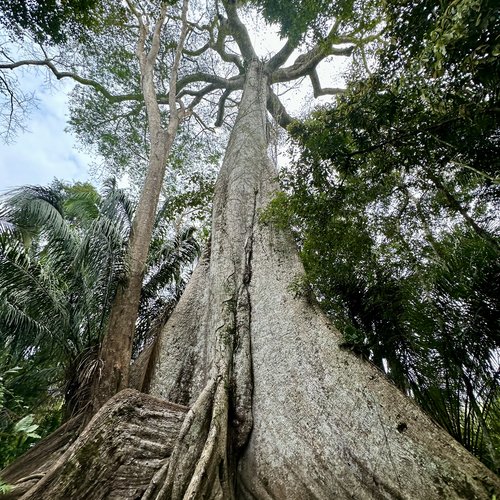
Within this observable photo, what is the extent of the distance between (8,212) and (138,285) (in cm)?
220

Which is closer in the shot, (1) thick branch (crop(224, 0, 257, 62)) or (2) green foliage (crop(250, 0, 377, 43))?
(2) green foliage (crop(250, 0, 377, 43))

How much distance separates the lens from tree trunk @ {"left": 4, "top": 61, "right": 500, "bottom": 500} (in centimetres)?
143

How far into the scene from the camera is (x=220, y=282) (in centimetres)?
304

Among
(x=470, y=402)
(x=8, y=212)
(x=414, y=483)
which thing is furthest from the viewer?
(x=8, y=212)

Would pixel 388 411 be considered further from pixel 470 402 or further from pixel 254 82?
pixel 254 82

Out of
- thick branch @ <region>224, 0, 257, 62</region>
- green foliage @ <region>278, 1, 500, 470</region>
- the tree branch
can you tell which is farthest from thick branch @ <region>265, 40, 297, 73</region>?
green foliage @ <region>278, 1, 500, 470</region>

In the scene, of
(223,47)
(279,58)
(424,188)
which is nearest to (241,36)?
(223,47)

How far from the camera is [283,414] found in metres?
1.89

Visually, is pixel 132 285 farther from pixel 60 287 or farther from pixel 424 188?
pixel 424 188

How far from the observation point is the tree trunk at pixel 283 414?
56.4 inches

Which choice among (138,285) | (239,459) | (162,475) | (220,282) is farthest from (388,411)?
(138,285)

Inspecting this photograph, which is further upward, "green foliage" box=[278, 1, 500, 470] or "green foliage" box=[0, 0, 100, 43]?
"green foliage" box=[0, 0, 100, 43]

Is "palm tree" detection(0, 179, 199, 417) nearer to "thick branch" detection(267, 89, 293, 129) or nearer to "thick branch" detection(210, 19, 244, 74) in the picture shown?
"thick branch" detection(267, 89, 293, 129)

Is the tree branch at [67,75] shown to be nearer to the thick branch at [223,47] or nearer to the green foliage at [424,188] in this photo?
the thick branch at [223,47]
